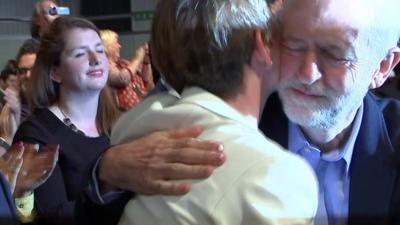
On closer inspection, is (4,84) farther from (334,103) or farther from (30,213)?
(334,103)

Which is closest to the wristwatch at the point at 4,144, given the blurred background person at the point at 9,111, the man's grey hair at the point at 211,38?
the blurred background person at the point at 9,111

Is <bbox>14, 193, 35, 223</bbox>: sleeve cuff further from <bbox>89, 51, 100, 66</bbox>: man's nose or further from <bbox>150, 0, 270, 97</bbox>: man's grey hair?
<bbox>150, 0, 270, 97</bbox>: man's grey hair

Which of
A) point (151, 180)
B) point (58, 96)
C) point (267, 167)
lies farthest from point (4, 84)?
point (267, 167)

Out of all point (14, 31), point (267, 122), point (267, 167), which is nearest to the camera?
point (267, 167)

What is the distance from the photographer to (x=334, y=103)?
701 millimetres

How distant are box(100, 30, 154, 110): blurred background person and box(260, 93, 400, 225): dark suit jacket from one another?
17 centimetres

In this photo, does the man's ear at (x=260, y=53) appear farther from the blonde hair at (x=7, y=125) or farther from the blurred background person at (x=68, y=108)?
the blonde hair at (x=7, y=125)

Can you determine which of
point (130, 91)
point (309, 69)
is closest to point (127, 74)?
point (130, 91)

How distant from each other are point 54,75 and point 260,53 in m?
0.33

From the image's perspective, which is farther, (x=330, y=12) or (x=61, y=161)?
(x=61, y=161)

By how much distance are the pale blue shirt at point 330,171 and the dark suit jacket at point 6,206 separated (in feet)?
1.24

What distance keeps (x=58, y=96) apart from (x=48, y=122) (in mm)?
40

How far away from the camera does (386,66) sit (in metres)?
0.70

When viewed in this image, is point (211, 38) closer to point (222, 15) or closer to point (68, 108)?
point (222, 15)
